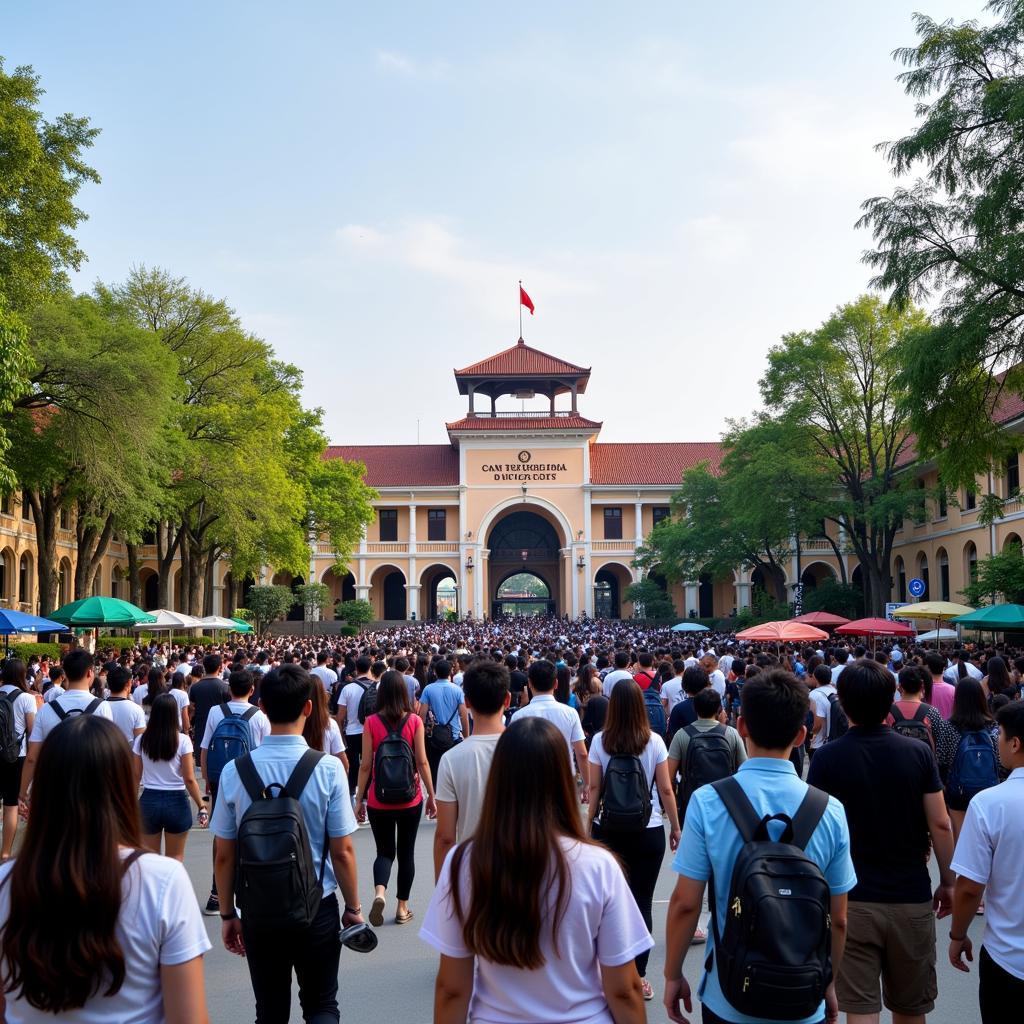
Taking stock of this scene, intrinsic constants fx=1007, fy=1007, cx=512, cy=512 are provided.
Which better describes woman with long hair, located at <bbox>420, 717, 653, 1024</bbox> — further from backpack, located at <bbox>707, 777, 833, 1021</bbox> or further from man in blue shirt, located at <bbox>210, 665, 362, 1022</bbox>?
man in blue shirt, located at <bbox>210, 665, 362, 1022</bbox>

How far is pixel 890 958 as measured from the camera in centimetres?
409

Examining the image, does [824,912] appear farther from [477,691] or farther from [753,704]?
[477,691]

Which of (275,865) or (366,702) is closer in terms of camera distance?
(275,865)

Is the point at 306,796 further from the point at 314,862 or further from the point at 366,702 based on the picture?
the point at 366,702

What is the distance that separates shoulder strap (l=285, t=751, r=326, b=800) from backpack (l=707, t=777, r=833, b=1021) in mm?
1876

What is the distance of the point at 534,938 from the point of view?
2619 millimetres

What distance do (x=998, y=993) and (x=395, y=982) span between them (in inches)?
139

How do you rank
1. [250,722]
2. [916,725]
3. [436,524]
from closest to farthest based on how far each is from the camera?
[916,725]
[250,722]
[436,524]

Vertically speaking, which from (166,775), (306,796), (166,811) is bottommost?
(166,811)

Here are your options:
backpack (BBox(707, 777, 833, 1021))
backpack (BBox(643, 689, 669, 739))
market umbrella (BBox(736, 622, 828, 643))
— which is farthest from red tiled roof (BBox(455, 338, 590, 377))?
backpack (BBox(707, 777, 833, 1021))

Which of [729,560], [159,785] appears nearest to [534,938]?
[159,785]

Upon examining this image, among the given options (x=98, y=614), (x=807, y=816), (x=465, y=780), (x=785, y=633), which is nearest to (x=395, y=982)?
(x=465, y=780)

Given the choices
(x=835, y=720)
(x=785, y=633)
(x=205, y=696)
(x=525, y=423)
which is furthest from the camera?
(x=525, y=423)

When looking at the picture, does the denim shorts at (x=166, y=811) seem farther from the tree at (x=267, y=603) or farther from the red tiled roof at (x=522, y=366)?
the red tiled roof at (x=522, y=366)
